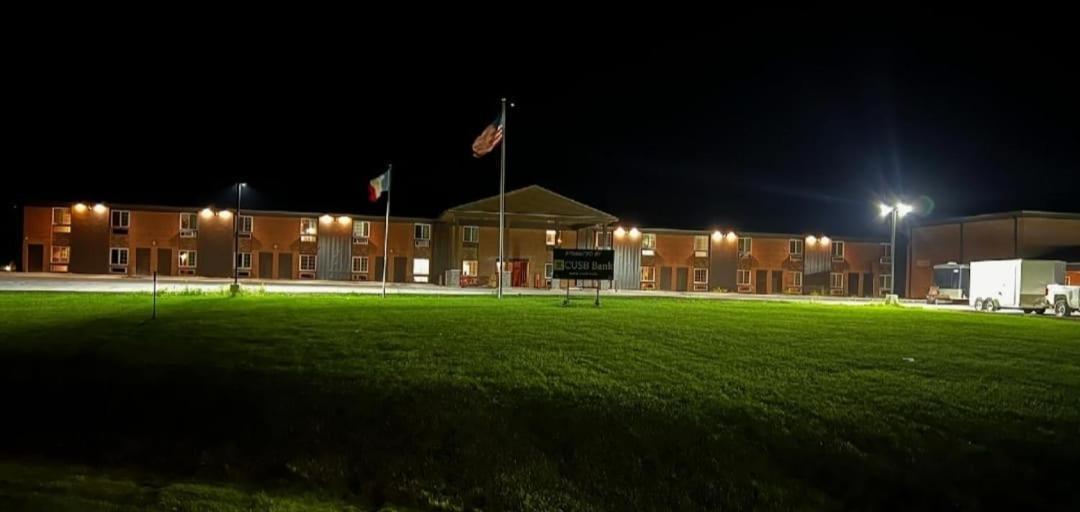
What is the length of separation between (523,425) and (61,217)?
5560cm

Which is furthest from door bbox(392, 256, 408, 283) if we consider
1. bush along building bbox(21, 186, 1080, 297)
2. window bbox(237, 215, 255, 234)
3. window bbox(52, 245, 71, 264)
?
window bbox(52, 245, 71, 264)

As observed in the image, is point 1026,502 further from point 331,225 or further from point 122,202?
point 122,202

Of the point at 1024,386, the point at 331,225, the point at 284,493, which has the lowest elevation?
the point at 284,493

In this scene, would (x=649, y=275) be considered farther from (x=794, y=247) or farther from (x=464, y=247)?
(x=464, y=247)

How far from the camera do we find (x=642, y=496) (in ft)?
29.8

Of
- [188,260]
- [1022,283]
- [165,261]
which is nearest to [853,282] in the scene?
[1022,283]

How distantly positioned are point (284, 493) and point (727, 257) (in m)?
57.1

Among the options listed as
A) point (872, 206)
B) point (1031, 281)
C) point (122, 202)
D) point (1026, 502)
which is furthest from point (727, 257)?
point (1026, 502)

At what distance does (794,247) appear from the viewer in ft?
212

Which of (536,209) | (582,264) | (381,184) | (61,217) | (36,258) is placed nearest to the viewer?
(582,264)

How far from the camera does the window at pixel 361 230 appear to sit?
194ft

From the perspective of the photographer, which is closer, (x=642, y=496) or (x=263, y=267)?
(x=642, y=496)

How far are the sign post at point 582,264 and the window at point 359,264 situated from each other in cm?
3201

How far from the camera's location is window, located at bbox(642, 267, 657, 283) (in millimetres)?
62562
